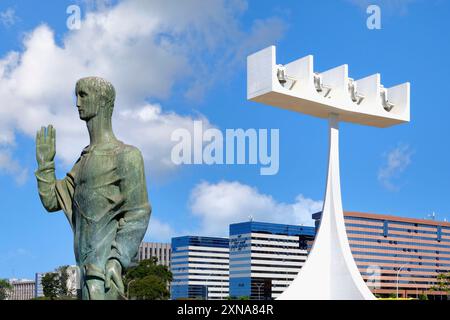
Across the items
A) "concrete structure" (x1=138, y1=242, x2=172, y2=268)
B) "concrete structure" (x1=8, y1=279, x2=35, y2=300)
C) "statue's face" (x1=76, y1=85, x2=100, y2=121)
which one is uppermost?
"concrete structure" (x1=138, y1=242, x2=172, y2=268)

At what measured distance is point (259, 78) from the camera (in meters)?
21.1

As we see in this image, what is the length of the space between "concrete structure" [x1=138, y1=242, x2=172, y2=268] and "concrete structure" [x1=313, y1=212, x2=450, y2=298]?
23.4 metres

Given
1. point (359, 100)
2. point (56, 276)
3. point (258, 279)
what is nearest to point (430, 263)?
point (258, 279)

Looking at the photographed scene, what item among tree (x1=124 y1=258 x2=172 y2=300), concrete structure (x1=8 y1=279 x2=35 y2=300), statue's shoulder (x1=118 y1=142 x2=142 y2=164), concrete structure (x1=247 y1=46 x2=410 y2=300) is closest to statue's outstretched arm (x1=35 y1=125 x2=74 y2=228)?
statue's shoulder (x1=118 y1=142 x2=142 y2=164)

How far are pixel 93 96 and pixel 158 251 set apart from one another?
315ft

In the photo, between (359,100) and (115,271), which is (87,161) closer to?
(115,271)

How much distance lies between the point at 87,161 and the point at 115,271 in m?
1.01

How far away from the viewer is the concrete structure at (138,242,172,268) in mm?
98688

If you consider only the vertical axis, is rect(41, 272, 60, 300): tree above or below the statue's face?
below

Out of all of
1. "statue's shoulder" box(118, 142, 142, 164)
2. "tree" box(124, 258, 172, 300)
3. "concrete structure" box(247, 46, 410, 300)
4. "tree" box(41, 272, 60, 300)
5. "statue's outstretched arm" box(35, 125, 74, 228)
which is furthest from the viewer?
"tree" box(41, 272, 60, 300)

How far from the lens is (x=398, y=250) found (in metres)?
92.9

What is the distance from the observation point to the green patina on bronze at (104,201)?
6.24m

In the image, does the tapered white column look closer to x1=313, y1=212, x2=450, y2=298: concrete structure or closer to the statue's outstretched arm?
the statue's outstretched arm

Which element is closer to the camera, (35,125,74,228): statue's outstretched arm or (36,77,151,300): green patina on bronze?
(36,77,151,300): green patina on bronze
